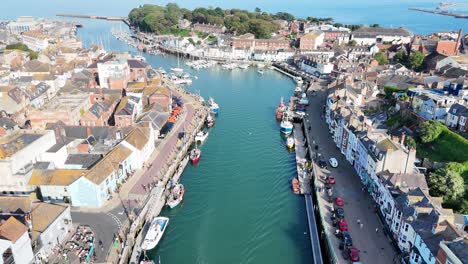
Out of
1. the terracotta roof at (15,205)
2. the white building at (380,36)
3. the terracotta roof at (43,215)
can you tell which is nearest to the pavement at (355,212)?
the terracotta roof at (43,215)

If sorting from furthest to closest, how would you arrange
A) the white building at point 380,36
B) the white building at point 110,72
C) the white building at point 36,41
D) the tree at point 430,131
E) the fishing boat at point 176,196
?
the white building at point 380,36, the white building at point 36,41, the white building at point 110,72, the tree at point 430,131, the fishing boat at point 176,196

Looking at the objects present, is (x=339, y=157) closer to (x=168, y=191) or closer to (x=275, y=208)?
(x=275, y=208)

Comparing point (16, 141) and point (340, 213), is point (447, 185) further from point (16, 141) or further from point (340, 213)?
point (16, 141)

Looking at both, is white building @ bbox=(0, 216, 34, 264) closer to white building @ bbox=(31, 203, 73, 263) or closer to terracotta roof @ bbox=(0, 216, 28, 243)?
terracotta roof @ bbox=(0, 216, 28, 243)

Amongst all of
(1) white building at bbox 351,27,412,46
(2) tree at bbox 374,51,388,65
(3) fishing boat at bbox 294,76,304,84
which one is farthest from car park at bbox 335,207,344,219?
(1) white building at bbox 351,27,412,46

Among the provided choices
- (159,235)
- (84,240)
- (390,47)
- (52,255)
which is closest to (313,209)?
(159,235)

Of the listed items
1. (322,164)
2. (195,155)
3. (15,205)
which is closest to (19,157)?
(15,205)

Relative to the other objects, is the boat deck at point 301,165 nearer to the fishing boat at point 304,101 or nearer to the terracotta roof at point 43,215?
the fishing boat at point 304,101

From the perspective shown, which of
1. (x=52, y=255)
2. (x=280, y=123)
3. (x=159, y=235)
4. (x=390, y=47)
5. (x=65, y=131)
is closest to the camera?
(x=52, y=255)
